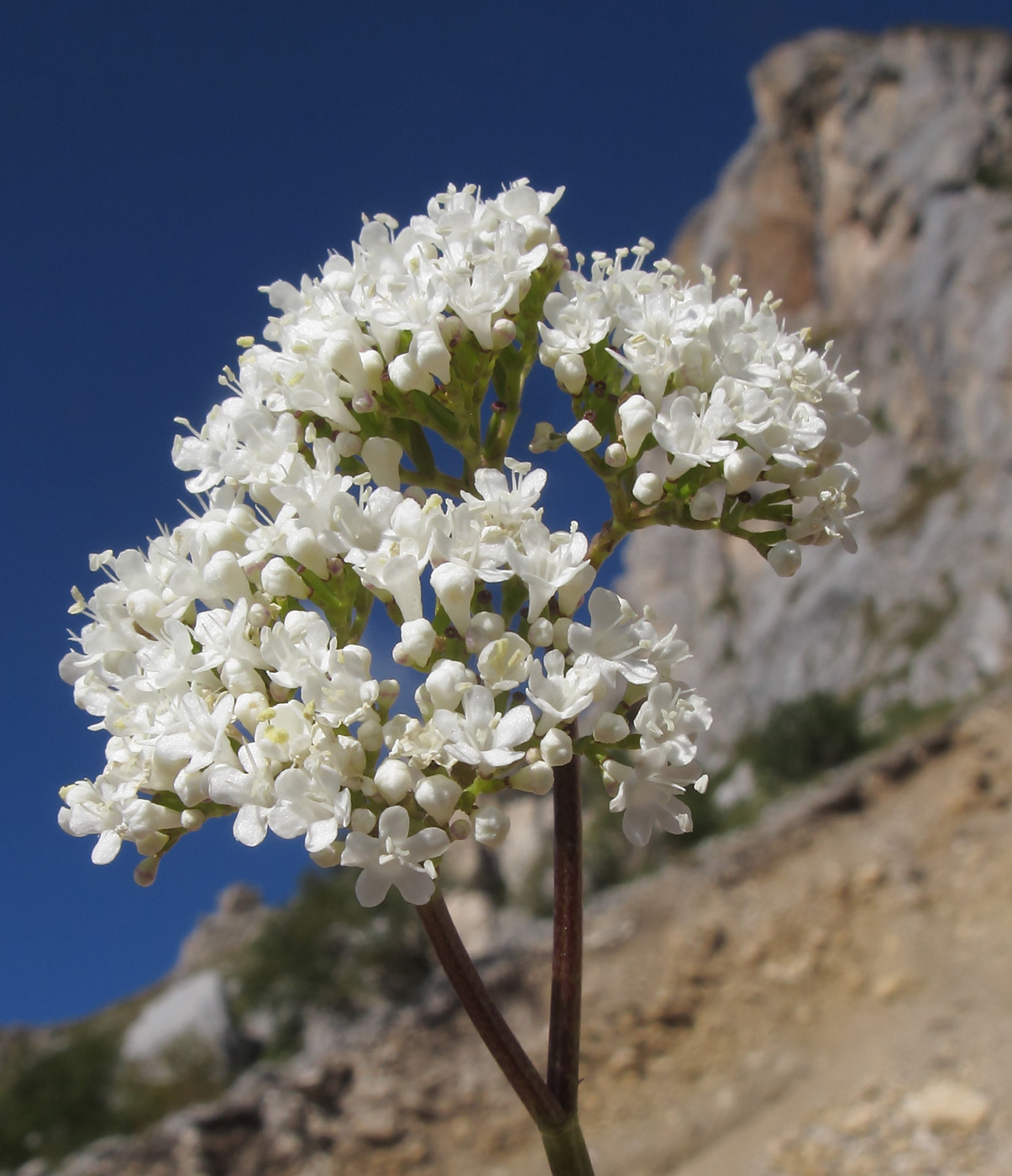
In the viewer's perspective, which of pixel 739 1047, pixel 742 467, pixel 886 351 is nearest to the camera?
pixel 742 467

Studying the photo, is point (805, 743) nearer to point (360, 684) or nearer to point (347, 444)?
point (347, 444)

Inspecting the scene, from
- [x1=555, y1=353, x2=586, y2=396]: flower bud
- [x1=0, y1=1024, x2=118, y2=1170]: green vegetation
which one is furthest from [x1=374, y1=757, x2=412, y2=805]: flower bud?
[x1=0, y1=1024, x2=118, y2=1170]: green vegetation

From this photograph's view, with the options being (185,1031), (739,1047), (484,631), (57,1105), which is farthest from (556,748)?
(57,1105)

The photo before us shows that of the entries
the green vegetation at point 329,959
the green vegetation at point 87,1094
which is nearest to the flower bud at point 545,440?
the green vegetation at point 329,959

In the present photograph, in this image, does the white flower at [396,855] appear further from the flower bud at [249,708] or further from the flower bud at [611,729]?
the flower bud at [611,729]

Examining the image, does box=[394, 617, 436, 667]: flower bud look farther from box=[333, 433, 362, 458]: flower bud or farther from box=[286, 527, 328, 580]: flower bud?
box=[333, 433, 362, 458]: flower bud

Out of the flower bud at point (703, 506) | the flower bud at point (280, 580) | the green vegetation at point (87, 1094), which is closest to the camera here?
the flower bud at point (280, 580)
